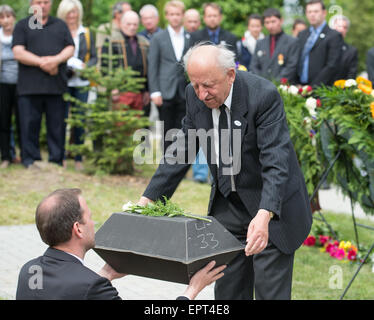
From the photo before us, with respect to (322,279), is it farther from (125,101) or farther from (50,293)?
(125,101)

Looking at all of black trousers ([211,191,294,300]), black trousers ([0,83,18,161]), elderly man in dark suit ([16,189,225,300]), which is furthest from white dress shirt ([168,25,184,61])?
elderly man in dark suit ([16,189,225,300])

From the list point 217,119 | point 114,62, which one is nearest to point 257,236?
point 217,119

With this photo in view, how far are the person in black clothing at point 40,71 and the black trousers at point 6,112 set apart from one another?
344mm

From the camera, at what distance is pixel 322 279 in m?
6.41

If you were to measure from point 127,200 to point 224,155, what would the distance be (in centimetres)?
508

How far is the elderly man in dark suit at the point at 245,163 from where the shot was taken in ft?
12.0

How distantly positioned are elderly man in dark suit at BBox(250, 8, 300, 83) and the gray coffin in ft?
21.6

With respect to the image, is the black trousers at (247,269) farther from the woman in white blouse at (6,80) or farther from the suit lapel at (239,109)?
the woman in white blouse at (6,80)

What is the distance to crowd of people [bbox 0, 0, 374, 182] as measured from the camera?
9281 mm

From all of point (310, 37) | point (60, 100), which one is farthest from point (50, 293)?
point (310, 37)

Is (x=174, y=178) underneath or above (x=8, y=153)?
above

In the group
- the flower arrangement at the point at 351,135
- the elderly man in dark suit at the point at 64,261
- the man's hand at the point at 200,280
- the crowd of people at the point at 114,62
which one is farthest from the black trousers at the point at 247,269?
the crowd of people at the point at 114,62

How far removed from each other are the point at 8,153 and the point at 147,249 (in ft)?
23.7

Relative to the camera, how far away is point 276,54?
32.8 feet
